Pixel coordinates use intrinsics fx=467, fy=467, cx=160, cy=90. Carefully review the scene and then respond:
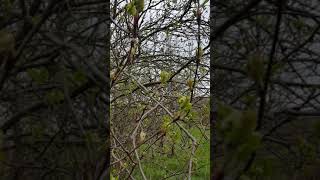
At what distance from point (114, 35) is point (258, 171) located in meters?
1.70

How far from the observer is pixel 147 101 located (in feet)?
6.77

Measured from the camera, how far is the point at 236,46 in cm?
63

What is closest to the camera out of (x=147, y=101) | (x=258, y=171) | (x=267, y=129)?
(x=258, y=171)

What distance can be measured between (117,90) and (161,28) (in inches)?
13.9

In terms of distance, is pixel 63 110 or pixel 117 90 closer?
pixel 63 110

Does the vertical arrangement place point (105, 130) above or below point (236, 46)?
below

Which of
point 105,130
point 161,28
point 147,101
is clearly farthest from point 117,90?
point 105,130

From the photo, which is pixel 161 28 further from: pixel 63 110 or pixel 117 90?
pixel 63 110

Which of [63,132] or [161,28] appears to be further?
[161,28]

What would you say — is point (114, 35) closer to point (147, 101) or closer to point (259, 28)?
point (147, 101)

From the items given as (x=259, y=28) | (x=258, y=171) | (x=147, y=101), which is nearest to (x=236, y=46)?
(x=259, y=28)

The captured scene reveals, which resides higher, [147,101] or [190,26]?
[190,26]

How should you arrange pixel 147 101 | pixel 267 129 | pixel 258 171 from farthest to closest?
pixel 147 101, pixel 267 129, pixel 258 171

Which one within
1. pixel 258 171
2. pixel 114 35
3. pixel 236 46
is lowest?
pixel 258 171
